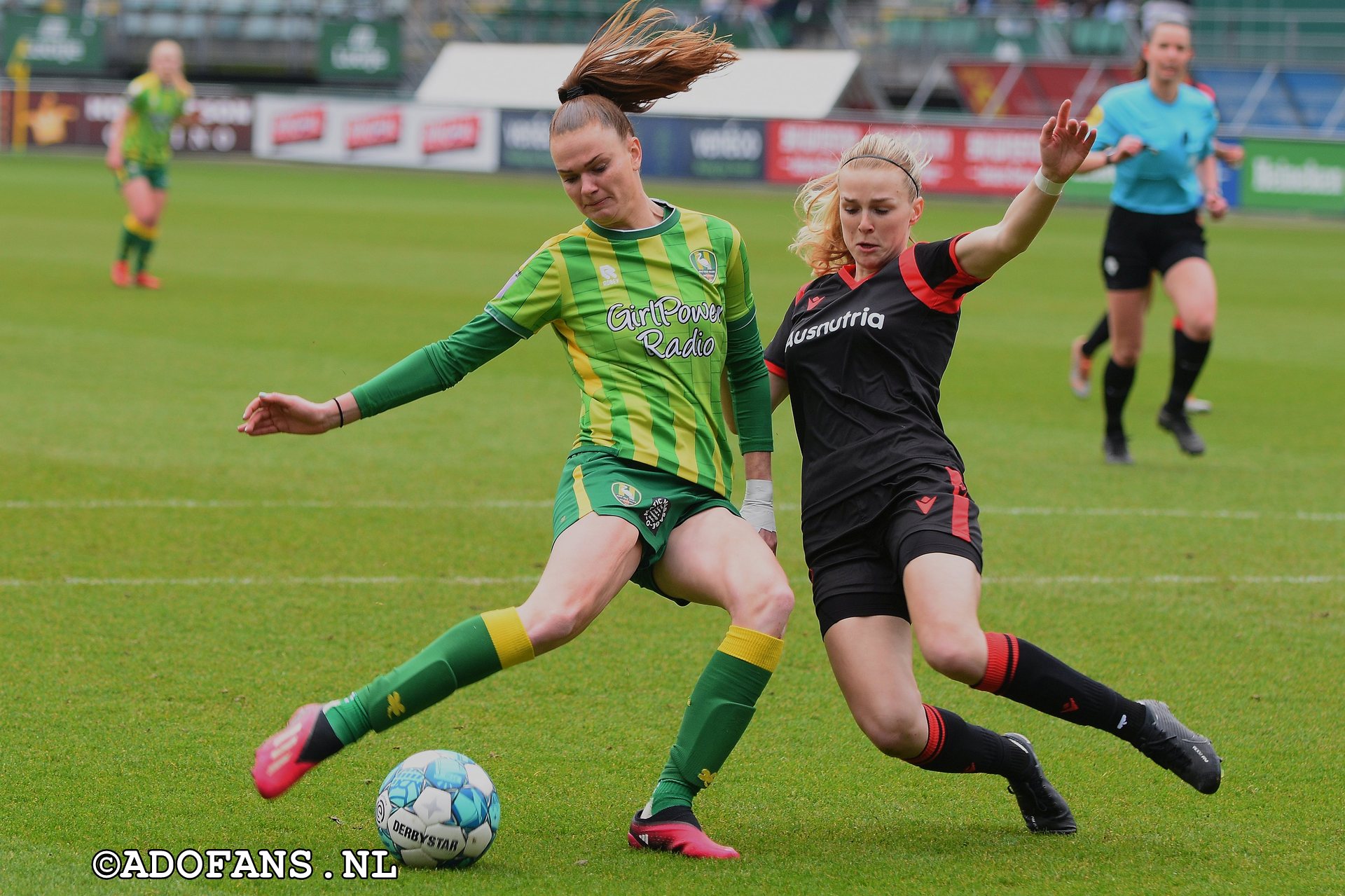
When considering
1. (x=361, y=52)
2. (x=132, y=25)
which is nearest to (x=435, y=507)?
(x=361, y=52)

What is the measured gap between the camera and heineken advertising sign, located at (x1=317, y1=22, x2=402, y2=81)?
39.9 m

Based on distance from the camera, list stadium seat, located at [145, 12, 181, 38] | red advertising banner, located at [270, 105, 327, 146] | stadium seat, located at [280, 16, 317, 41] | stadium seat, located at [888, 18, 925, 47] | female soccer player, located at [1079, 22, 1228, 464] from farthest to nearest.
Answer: stadium seat, located at [145, 12, 181, 38]
stadium seat, located at [280, 16, 317, 41]
stadium seat, located at [888, 18, 925, 47]
red advertising banner, located at [270, 105, 327, 146]
female soccer player, located at [1079, 22, 1228, 464]

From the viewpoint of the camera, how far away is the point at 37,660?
210 inches

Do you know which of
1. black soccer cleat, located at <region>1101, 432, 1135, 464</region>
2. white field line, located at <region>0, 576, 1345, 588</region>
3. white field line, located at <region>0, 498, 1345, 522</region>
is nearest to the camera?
white field line, located at <region>0, 576, 1345, 588</region>

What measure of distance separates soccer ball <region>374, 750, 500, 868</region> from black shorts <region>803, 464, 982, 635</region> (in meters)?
0.96

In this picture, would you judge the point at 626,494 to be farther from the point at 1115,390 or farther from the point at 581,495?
the point at 1115,390

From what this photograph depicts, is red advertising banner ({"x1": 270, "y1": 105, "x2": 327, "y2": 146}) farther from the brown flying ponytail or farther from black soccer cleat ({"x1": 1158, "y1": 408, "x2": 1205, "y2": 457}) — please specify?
the brown flying ponytail

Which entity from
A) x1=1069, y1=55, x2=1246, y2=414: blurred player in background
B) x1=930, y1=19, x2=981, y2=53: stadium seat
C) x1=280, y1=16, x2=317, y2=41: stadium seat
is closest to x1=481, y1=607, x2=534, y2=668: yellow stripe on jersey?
x1=1069, y1=55, x2=1246, y2=414: blurred player in background

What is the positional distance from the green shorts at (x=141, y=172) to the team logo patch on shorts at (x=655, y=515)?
13.2 m

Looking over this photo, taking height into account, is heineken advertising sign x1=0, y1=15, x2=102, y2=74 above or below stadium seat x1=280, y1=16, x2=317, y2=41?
below

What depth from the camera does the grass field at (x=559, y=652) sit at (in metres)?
3.95

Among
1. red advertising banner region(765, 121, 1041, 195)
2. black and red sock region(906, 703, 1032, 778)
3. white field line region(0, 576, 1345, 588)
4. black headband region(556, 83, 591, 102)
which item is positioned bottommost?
red advertising banner region(765, 121, 1041, 195)

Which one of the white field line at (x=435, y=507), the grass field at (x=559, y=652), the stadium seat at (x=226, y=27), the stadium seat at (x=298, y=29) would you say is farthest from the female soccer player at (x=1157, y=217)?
the stadium seat at (x=226, y=27)

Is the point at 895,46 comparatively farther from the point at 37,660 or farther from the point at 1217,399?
the point at 37,660
